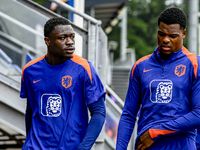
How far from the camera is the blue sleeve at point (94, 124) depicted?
3023mm

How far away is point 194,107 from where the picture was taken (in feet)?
9.16

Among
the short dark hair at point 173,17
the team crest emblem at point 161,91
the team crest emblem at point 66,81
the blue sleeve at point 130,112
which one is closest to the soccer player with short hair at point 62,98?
the team crest emblem at point 66,81

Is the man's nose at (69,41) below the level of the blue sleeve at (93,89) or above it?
above

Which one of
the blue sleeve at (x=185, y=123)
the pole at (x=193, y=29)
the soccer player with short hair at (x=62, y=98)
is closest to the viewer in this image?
the blue sleeve at (x=185, y=123)

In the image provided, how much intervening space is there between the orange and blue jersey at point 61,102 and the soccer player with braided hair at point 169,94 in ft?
1.25

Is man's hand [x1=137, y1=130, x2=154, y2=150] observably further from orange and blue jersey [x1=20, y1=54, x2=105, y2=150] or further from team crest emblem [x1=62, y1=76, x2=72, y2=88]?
team crest emblem [x1=62, y1=76, x2=72, y2=88]

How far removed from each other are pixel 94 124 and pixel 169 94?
2.16ft

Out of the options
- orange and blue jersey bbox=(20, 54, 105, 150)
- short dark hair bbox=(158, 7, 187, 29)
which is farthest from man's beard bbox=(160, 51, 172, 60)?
orange and blue jersey bbox=(20, 54, 105, 150)

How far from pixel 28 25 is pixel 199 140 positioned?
139 inches

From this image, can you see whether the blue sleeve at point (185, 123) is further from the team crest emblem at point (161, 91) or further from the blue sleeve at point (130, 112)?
the blue sleeve at point (130, 112)

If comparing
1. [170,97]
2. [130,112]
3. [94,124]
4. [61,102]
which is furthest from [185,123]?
[61,102]

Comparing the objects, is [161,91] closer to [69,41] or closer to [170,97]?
[170,97]

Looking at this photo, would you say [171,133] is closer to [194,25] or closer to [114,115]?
[114,115]

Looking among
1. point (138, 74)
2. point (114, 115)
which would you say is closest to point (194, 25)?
point (114, 115)
